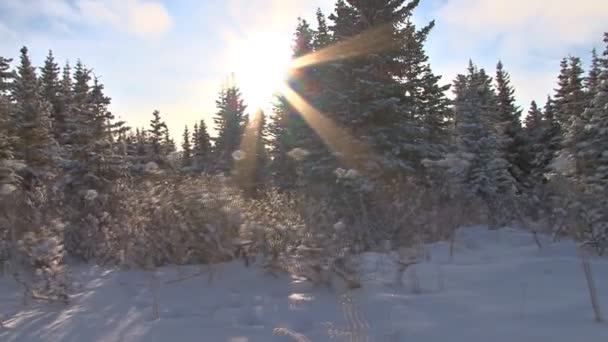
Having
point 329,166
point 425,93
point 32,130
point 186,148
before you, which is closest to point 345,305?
point 329,166

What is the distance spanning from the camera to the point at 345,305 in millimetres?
3246

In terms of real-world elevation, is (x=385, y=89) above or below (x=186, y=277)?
above

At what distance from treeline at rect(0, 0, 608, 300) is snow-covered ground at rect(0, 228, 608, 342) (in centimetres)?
46

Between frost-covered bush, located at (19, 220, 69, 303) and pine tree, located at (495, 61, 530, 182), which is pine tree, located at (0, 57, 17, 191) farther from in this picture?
pine tree, located at (495, 61, 530, 182)

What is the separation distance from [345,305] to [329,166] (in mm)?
11639

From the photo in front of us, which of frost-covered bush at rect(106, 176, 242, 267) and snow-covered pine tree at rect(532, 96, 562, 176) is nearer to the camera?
frost-covered bush at rect(106, 176, 242, 267)

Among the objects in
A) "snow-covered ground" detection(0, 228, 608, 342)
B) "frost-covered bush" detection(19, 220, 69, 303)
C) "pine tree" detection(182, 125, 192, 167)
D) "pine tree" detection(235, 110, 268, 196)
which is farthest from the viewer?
"pine tree" detection(182, 125, 192, 167)

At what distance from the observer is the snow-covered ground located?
3463 mm

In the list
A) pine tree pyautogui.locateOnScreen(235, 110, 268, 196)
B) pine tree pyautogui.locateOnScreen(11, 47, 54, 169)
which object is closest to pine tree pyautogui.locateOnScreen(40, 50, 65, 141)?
pine tree pyautogui.locateOnScreen(11, 47, 54, 169)

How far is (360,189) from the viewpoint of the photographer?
11.9 meters

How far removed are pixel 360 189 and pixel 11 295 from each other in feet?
27.2

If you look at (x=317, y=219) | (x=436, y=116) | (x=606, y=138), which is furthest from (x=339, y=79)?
(x=317, y=219)

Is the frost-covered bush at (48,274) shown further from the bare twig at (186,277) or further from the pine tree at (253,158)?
the pine tree at (253,158)

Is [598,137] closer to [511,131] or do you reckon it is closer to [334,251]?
[334,251]
